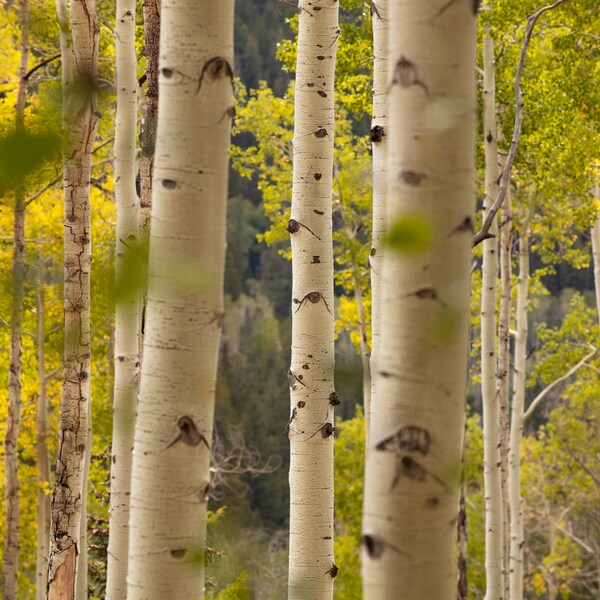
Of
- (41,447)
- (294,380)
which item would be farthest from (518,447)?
(294,380)

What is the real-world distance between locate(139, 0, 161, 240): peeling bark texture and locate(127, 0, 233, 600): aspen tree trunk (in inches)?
76.0

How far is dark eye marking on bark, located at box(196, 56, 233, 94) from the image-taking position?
1.46 m

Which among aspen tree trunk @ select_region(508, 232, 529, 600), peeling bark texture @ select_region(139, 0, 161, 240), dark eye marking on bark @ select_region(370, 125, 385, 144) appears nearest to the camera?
dark eye marking on bark @ select_region(370, 125, 385, 144)

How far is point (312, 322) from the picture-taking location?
10.7 ft

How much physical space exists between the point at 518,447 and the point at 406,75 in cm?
981

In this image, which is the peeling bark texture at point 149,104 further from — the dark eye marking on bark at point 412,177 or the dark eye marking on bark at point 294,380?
the dark eye marking on bark at point 412,177

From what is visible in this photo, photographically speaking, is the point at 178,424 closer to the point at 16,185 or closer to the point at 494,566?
the point at 16,185

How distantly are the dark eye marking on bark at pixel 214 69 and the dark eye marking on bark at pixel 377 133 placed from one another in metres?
1.55

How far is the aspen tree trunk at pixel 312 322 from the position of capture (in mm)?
3191

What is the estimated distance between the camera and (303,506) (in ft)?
10.5

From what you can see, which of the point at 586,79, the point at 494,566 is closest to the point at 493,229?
the point at 586,79

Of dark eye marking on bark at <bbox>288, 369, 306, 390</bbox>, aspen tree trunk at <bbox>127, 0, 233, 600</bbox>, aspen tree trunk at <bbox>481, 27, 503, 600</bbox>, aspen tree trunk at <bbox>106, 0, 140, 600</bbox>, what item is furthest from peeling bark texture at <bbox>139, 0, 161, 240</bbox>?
aspen tree trunk at <bbox>481, 27, 503, 600</bbox>

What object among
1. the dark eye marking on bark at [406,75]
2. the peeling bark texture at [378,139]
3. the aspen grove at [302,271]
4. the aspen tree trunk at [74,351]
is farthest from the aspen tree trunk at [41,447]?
→ the dark eye marking on bark at [406,75]

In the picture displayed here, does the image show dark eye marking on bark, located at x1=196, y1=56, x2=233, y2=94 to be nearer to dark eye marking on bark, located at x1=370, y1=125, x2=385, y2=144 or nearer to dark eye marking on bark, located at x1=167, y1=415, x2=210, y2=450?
dark eye marking on bark, located at x1=167, y1=415, x2=210, y2=450
